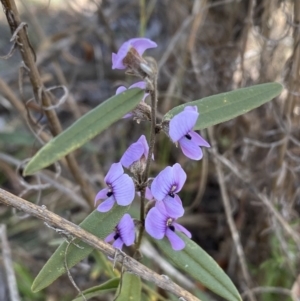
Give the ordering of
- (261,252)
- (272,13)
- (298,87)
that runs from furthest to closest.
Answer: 1. (261,252)
2. (272,13)
3. (298,87)

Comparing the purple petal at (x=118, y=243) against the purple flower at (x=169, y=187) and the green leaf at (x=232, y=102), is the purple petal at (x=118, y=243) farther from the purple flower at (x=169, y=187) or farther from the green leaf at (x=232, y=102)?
the green leaf at (x=232, y=102)

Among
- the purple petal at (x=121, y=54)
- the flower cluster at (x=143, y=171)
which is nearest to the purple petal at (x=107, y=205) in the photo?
the flower cluster at (x=143, y=171)

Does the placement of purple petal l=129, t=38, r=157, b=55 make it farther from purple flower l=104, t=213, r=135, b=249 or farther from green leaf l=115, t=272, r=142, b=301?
green leaf l=115, t=272, r=142, b=301

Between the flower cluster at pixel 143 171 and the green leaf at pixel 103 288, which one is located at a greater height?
the flower cluster at pixel 143 171

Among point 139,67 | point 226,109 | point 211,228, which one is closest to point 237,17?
point 211,228

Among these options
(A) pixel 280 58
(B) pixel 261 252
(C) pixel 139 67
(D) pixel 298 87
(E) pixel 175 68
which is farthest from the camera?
(E) pixel 175 68

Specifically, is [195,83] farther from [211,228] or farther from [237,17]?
[211,228]

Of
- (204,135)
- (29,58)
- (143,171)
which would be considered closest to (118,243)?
(143,171)
